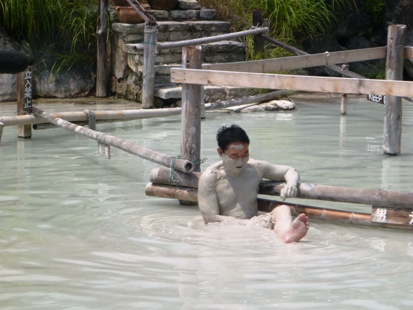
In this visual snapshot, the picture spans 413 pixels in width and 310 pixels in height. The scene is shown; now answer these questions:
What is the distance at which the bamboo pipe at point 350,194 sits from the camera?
19.1ft

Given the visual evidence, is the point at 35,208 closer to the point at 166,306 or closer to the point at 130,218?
the point at 130,218

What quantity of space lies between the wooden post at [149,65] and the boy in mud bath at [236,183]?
515cm

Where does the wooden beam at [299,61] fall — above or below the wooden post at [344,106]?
above

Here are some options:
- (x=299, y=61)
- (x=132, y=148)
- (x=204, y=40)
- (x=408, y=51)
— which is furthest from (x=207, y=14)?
(x=132, y=148)

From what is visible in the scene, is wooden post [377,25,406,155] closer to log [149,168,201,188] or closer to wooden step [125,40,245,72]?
log [149,168,201,188]

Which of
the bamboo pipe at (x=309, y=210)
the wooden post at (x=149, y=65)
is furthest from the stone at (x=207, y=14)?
the bamboo pipe at (x=309, y=210)

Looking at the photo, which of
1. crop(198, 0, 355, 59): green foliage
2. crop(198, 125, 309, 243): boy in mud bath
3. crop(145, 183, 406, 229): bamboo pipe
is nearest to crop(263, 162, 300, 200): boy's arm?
crop(198, 125, 309, 243): boy in mud bath

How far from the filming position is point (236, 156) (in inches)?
232

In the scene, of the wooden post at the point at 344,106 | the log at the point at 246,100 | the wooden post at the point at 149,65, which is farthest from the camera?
the wooden post at the point at 344,106

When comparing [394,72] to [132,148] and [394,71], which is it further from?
[132,148]

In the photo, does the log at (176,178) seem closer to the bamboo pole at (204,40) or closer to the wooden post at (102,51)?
the bamboo pole at (204,40)

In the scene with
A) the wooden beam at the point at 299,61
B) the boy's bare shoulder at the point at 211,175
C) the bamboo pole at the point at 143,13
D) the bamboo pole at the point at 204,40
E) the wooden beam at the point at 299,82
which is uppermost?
Answer: the bamboo pole at the point at 143,13

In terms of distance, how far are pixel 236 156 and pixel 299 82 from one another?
0.70m

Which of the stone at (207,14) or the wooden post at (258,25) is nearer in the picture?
the wooden post at (258,25)
